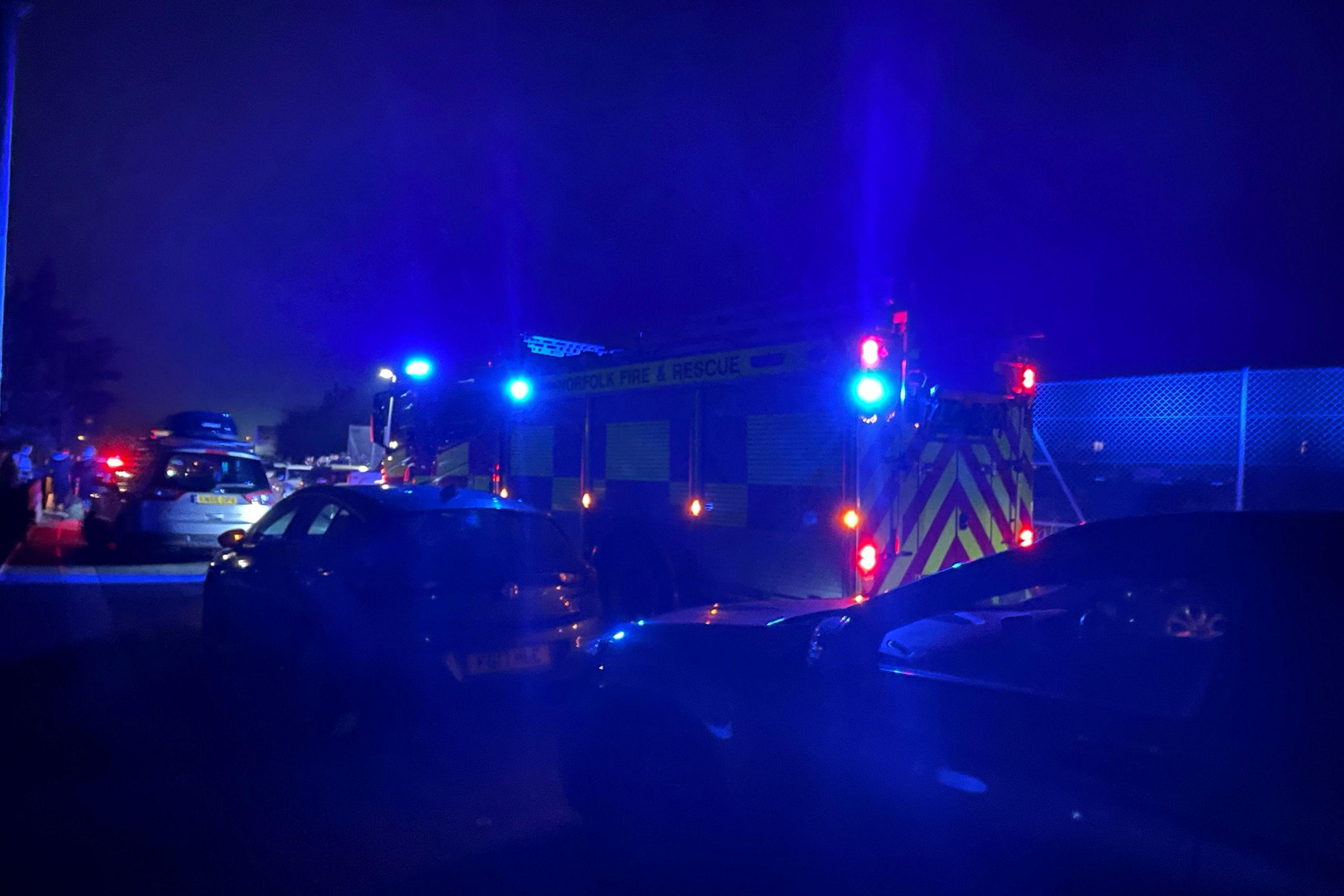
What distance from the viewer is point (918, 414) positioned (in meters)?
6.07

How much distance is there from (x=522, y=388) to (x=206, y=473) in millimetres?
5661

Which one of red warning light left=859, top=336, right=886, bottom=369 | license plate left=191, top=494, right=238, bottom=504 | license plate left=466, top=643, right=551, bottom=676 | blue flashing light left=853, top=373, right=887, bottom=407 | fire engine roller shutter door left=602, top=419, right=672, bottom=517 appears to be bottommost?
license plate left=466, top=643, right=551, bottom=676

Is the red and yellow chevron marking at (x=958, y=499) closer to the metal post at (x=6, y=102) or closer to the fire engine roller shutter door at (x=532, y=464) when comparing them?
the fire engine roller shutter door at (x=532, y=464)

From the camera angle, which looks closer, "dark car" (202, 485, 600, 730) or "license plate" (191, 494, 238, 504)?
"dark car" (202, 485, 600, 730)

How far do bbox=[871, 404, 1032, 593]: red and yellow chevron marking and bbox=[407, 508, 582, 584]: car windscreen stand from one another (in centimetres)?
206

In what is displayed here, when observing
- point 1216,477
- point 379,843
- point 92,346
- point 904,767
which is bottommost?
point 379,843

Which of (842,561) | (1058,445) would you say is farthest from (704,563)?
(1058,445)

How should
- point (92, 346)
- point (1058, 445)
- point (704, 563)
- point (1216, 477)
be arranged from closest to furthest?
1. point (704, 563)
2. point (1216, 477)
3. point (1058, 445)
4. point (92, 346)

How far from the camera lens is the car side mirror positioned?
6.73m

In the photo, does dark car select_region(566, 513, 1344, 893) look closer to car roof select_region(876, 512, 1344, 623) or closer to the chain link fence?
car roof select_region(876, 512, 1344, 623)

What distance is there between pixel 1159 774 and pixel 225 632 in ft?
20.5

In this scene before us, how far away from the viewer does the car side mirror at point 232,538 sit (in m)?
6.73

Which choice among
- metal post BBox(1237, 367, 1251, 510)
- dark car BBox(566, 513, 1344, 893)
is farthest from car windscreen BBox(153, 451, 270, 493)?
metal post BBox(1237, 367, 1251, 510)

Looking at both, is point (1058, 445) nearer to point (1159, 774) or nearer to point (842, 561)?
point (842, 561)
